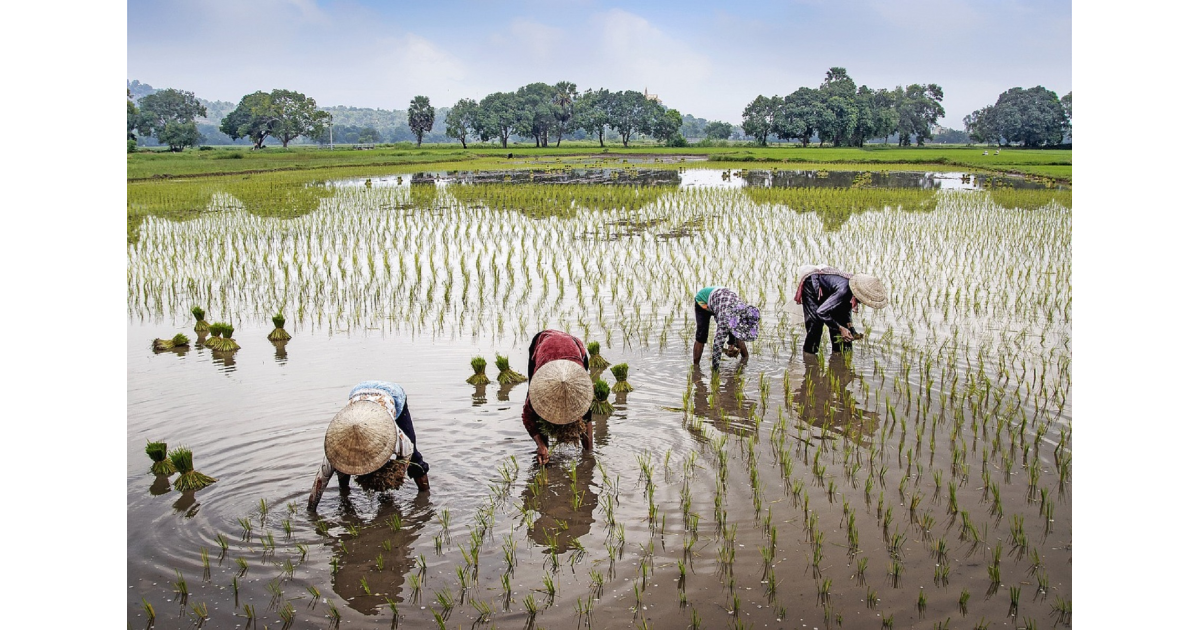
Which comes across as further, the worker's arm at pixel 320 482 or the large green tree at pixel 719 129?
the large green tree at pixel 719 129

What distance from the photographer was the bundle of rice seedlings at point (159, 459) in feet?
15.8

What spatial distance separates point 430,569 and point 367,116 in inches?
8264

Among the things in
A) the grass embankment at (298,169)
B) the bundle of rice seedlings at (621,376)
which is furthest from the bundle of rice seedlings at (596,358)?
the grass embankment at (298,169)

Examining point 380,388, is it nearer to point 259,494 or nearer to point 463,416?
point 259,494

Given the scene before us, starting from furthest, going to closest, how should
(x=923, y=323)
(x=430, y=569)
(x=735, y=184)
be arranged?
(x=735, y=184)
(x=923, y=323)
(x=430, y=569)

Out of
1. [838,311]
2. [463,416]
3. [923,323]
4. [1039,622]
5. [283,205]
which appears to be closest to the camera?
[1039,622]

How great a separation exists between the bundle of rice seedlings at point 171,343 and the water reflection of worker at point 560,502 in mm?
4657

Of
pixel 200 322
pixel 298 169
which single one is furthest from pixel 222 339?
pixel 298 169

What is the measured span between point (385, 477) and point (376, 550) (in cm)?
40

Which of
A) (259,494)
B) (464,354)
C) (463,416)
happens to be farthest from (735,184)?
(259,494)

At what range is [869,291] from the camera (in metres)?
6.46

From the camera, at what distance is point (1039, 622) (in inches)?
129

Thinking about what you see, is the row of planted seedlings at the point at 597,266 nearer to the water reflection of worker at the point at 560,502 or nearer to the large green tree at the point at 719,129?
the water reflection of worker at the point at 560,502

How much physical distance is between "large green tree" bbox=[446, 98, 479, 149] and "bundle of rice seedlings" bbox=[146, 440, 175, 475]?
58.3 metres
